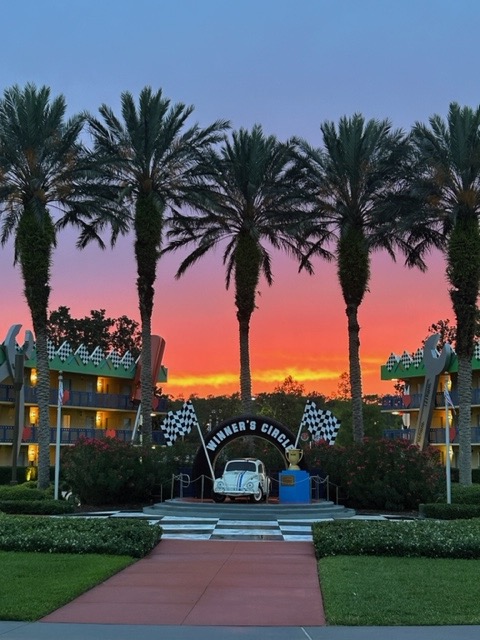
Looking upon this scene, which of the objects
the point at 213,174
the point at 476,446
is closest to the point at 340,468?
the point at 213,174

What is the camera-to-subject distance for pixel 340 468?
1314 inches

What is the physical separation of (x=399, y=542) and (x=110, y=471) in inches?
665

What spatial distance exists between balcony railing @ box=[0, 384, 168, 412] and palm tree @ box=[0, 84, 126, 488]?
18.9 meters

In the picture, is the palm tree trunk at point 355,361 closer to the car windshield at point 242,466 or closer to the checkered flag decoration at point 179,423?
the checkered flag decoration at point 179,423

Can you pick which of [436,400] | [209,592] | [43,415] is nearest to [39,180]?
[43,415]

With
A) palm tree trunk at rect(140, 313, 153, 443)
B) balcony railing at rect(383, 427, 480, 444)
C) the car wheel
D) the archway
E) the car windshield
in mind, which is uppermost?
palm tree trunk at rect(140, 313, 153, 443)

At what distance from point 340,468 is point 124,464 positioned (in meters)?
8.15

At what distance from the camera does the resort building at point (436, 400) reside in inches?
2144

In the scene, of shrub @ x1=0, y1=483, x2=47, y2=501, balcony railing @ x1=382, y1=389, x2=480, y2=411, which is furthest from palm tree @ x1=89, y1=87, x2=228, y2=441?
balcony railing @ x1=382, y1=389, x2=480, y2=411

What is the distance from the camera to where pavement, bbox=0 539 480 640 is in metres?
10.4

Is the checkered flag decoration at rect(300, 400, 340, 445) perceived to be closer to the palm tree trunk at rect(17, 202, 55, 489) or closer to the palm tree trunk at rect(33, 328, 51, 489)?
the palm tree trunk at rect(33, 328, 51, 489)

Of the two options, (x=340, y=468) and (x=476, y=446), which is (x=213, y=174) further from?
(x=476, y=446)

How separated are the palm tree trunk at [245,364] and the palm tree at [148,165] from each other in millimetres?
4706

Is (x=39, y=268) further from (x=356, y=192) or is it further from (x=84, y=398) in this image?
(x=84, y=398)
